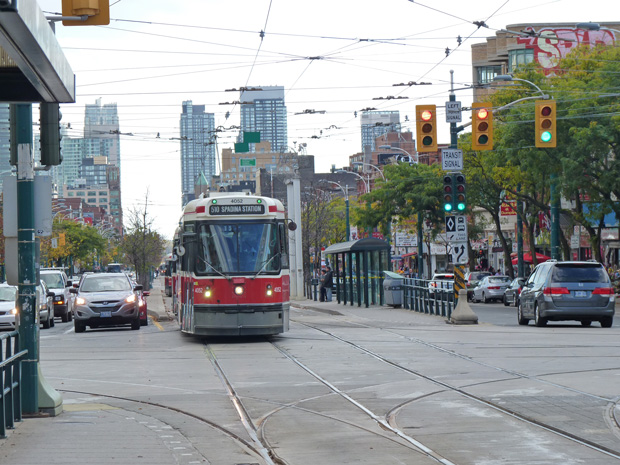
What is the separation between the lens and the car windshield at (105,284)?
102 feet

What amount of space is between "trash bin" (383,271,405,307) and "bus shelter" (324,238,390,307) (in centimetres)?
76

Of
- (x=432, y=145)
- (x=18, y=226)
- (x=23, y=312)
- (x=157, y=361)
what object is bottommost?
(x=157, y=361)

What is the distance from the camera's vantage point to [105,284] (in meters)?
31.3

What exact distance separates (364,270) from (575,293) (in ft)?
58.5

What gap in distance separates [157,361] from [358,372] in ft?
14.7

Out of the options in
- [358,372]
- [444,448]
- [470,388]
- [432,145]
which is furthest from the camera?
[432,145]

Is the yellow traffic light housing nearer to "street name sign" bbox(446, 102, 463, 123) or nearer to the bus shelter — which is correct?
"street name sign" bbox(446, 102, 463, 123)

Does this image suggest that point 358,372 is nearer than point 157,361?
Yes

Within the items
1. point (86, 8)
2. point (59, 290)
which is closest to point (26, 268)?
point (86, 8)

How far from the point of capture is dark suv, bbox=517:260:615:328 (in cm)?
2666

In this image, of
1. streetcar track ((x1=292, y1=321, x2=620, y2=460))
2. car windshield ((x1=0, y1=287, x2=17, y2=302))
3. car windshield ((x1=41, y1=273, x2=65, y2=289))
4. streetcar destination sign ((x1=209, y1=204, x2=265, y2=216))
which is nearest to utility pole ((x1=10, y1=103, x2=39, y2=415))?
streetcar track ((x1=292, y1=321, x2=620, y2=460))

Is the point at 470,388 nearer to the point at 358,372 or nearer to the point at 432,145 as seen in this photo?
the point at 358,372

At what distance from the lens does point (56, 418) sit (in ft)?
38.4

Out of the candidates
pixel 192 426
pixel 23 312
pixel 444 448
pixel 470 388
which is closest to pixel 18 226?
pixel 23 312
